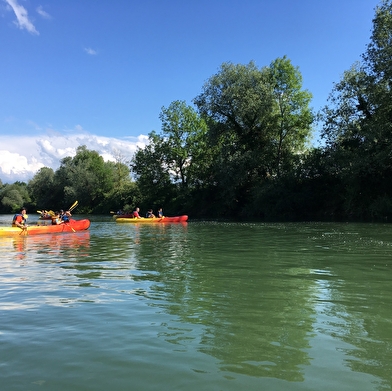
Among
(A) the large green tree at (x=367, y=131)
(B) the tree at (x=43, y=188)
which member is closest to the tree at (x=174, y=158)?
(A) the large green tree at (x=367, y=131)

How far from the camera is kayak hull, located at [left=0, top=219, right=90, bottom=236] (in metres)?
18.4

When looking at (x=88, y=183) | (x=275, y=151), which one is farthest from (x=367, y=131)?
(x=88, y=183)

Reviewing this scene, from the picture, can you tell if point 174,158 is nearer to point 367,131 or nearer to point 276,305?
point 367,131

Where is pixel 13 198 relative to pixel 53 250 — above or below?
above

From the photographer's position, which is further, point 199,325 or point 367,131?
point 367,131

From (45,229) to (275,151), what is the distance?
2361cm

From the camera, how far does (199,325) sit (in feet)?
16.5

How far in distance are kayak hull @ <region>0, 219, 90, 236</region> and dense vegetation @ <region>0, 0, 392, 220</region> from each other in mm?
16847

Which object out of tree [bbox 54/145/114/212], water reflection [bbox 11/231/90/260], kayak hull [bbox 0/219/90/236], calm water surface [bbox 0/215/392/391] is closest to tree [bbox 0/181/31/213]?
tree [bbox 54/145/114/212]

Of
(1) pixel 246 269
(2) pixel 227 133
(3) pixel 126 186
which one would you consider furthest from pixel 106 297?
(3) pixel 126 186

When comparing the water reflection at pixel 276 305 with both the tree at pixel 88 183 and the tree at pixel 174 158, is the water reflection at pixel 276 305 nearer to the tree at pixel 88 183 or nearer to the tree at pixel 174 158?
the tree at pixel 174 158

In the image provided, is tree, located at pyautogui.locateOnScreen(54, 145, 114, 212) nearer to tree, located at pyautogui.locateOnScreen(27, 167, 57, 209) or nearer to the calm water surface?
tree, located at pyautogui.locateOnScreen(27, 167, 57, 209)

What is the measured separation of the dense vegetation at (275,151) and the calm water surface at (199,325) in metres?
20.0

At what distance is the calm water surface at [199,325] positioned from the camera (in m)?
3.59
